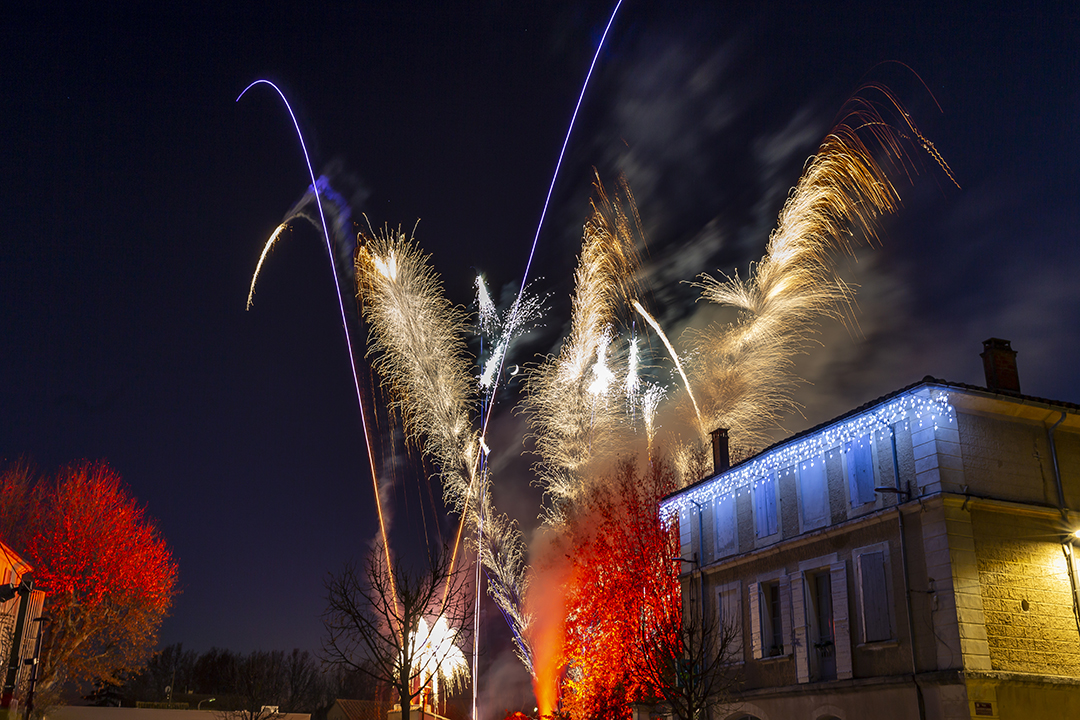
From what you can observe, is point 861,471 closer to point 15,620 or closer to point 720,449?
point 720,449

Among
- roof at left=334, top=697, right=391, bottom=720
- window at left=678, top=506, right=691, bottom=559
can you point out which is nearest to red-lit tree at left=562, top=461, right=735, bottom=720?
window at left=678, top=506, right=691, bottom=559

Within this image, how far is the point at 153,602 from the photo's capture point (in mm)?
36781

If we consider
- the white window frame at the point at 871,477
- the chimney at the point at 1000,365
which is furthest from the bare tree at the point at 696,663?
the chimney at the point at 1000,365

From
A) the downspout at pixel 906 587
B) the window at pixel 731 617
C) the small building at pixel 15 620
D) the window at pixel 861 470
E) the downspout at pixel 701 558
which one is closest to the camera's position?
the downspout at pixel 906 587

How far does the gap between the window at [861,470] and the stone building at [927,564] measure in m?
0.03

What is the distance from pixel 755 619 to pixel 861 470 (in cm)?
502

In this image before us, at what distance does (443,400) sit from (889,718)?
1533 centimetres

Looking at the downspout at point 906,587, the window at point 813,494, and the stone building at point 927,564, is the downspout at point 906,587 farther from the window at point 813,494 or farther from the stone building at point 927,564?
the window at point 813,494

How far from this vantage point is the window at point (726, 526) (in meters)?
22.8

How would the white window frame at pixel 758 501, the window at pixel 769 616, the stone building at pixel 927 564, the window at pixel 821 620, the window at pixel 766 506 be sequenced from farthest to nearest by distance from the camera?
the window at pixel 766 506, the white window frame at pixel 758 501, the window at pixel 769 616, the window at pixel 821 620, the stone building at pixel 927 564

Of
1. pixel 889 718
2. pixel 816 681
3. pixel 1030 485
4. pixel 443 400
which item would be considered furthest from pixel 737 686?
pixel 443 400

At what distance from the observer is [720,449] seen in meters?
25.7

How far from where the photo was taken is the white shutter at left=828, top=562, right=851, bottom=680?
58.5ft

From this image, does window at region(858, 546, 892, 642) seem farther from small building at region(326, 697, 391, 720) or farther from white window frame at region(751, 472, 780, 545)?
small building at region(326, 697, 391, 720)
